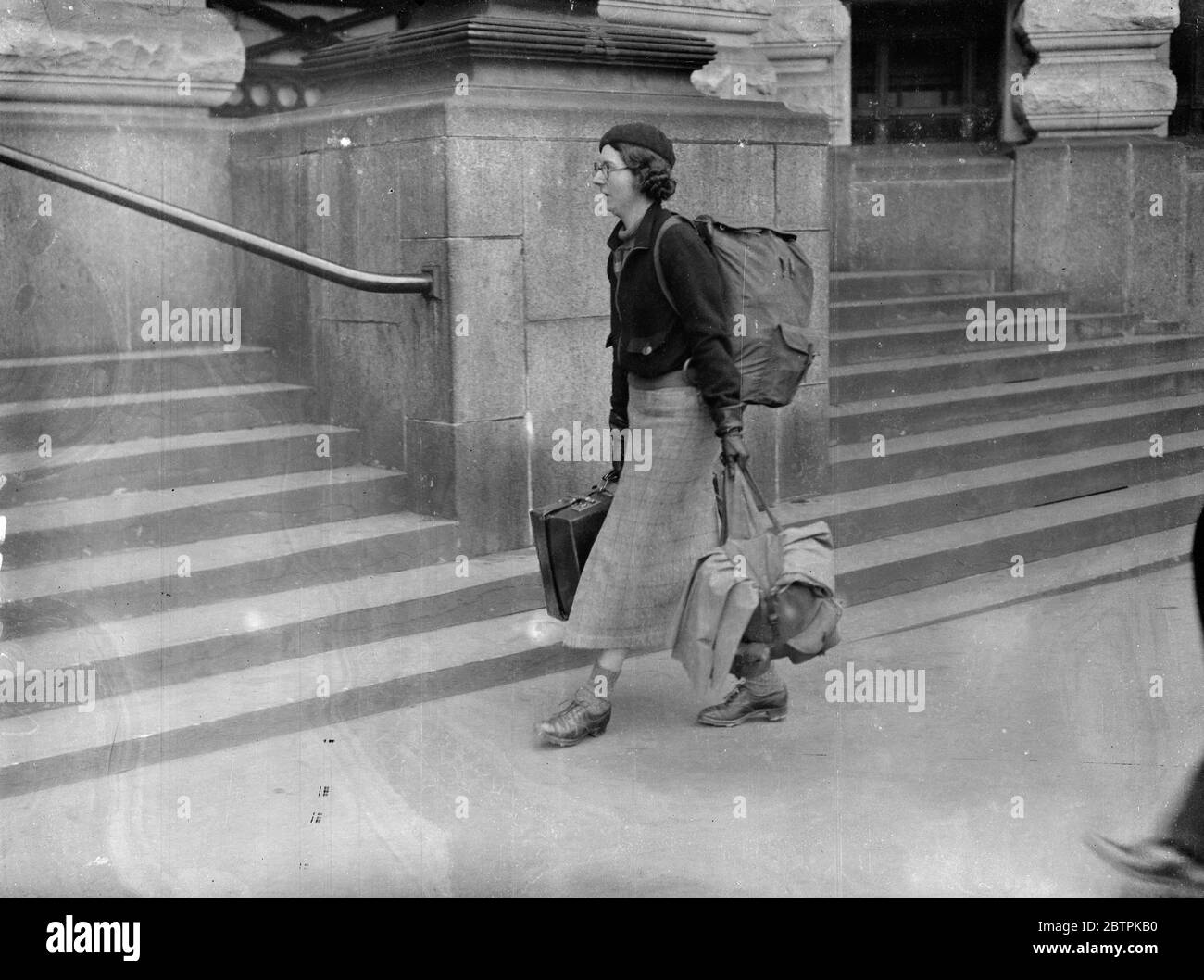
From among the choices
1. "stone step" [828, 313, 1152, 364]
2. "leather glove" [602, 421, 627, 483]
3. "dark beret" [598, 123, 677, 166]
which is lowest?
"leather glove" [602, 421, 627, 483]

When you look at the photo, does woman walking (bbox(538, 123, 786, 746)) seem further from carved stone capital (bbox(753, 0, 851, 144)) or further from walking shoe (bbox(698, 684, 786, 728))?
carved stone capital (bbox(753, 0, 851, 144))

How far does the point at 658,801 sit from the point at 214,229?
3.17 meters

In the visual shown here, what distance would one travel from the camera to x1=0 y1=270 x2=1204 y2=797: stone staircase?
5.97m

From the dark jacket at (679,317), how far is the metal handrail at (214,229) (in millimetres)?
1663

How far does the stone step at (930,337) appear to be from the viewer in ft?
32.6

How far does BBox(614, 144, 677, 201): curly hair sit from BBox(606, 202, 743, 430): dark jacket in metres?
0.07

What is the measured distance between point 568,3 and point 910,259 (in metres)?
5.58

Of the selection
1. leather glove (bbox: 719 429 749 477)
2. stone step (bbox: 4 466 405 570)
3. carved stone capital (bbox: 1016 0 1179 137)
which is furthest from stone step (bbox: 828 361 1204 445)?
leather glove (bbox: 719 429 749 477)

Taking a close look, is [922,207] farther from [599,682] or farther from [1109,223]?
[599,682]

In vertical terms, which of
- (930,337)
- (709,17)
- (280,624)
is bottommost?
(280,624)

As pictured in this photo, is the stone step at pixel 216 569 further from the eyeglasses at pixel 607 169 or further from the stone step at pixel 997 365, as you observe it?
the stone step at pixel 997 365

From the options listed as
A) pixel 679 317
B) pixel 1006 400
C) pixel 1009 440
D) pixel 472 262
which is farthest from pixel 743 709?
pixel 1006 400

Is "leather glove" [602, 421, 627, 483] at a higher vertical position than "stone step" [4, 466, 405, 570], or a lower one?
higher

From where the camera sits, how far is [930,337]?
10383 millimetres
